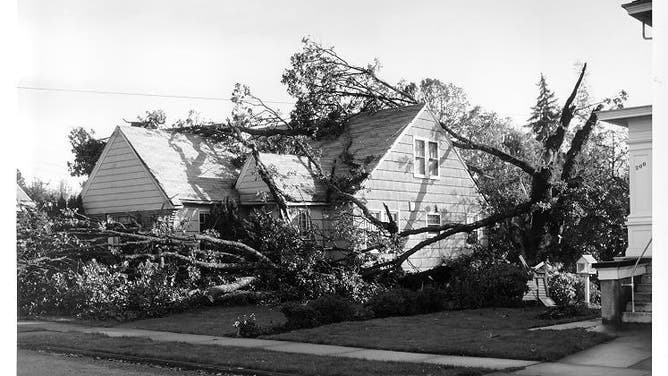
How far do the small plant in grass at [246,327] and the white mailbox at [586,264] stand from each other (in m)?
3.40

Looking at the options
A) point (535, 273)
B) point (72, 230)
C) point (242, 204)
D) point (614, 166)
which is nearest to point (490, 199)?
point (535, 273)

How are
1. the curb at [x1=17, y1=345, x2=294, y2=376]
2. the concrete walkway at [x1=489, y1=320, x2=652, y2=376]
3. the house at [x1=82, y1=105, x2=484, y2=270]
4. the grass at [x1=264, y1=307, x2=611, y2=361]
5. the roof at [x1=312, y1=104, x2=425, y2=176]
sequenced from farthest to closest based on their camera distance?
the roof at [x1=312, y1=104, x2=425, y2=176] < the house at [x1=82, y1=105, x2=484, y2=270] < the curb at [x1=17, y1=345, x2=294, y2=376] < the grass at [x1=264, y1=307, x2=611, y2=361] < the concrete walkway at [x1=489, y1=320, x2=652, y2=376]

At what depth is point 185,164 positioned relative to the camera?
7859mm

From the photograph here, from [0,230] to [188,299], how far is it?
2200mm

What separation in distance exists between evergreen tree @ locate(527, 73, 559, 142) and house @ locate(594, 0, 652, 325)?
0.73 meters

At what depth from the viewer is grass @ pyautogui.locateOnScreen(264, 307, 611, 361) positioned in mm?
6098

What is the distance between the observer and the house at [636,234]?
205 inches

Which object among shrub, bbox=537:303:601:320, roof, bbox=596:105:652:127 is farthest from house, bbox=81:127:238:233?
roof, bbox=596:105:652:127

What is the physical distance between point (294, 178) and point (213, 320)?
5.79 feet

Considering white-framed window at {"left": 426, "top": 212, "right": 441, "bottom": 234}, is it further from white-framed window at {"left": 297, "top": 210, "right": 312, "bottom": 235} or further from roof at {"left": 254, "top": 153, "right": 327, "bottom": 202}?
white-framed window at {"left": 297, "top": 210, "right": 312, "bottom": 235}

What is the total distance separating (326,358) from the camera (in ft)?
22.5

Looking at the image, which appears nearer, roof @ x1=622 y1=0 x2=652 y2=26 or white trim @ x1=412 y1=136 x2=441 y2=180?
roof @ x1=622 y1=0 x2=652 y2=26

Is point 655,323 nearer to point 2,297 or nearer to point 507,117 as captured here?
point 507,117

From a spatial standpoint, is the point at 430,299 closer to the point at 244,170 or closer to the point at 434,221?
the point at 434,221
